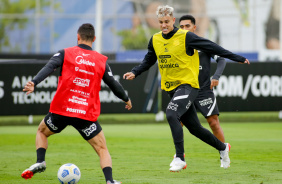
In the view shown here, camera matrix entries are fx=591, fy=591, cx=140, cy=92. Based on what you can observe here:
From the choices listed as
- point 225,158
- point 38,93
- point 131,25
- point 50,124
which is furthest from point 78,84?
point 131,25

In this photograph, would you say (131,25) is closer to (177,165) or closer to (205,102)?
(205,102)

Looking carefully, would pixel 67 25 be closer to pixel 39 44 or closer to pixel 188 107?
pixel 39 44

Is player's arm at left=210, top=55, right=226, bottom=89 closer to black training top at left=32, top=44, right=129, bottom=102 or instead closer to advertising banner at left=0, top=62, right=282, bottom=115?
black training top at left=32, top=44, right=129, bottom=102

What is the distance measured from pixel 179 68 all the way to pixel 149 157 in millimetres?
2812

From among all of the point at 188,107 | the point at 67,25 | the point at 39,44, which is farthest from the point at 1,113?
the point at 67,25

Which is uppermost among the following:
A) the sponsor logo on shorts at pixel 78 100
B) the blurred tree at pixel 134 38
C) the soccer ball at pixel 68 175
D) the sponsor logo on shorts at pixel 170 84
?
the sponsor logo on shorts at pixel 78 100

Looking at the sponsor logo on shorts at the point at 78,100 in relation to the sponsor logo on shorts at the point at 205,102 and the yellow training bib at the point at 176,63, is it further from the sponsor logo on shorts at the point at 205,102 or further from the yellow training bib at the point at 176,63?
the sponsor logo on shorts at the point at 205,102

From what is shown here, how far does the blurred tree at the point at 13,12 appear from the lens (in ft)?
119

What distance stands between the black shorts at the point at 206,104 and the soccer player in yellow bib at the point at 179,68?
4.09ft

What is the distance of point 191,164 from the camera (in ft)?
32.7

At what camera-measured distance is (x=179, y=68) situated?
866 cm

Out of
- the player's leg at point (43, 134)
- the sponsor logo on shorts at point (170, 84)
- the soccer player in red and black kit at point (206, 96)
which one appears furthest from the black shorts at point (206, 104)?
the player's leg at point (43, 134)

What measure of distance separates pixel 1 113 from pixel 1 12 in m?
20.9

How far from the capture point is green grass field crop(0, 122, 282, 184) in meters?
8.47
